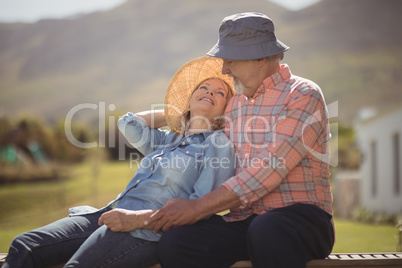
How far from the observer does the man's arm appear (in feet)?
8.24

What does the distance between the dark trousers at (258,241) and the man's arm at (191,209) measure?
0.21 ft

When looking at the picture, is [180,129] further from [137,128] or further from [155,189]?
[155,189]

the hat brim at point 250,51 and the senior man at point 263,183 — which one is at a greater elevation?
the hat brim at point 250,51

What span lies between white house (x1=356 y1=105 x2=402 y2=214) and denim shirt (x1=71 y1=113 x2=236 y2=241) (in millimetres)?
17782

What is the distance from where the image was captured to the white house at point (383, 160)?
19.5 metres

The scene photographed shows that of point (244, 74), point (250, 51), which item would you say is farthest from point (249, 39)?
point (244, 74)

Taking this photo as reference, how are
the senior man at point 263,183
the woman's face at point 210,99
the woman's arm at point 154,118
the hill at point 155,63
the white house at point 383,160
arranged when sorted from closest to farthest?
the senior man at point 263,183 → the woman's face at point 210,99 → the woman's arm at point 154,118 → the white house at point 383,160 → the hill at point 155,63

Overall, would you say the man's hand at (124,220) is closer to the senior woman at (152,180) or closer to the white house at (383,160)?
the senior woman at (152,180)

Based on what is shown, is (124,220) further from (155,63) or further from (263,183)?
(155,63)

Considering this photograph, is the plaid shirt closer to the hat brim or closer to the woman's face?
the hat brim

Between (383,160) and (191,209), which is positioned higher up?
(191,209)

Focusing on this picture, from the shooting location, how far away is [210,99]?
3291mm

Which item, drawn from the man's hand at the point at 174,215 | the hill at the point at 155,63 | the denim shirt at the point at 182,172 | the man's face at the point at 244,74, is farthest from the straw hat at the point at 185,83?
the hill at the point at 155,63

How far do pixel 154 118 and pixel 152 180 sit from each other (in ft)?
2.50
